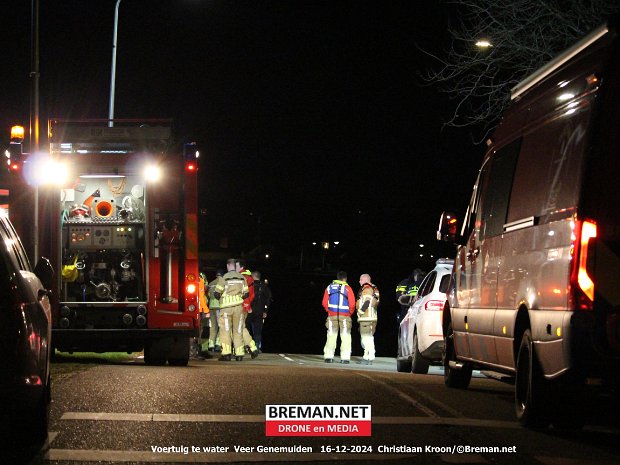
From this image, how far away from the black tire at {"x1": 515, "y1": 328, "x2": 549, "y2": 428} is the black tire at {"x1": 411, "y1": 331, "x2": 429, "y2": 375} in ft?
24.6

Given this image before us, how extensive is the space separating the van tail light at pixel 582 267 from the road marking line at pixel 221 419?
1667 millimetres

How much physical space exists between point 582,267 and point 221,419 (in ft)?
9.72

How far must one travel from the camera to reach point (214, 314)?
925 inches

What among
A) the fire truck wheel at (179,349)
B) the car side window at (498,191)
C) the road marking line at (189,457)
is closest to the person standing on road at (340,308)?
the fire truck wheel at (179,349)

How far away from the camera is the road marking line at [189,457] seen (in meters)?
6.83

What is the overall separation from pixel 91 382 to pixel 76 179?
16.9ft

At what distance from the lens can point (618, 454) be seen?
25.1 ft

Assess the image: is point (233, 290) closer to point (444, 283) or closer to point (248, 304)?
point (248, 304)

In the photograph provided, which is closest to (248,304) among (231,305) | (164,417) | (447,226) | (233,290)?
(231,305)

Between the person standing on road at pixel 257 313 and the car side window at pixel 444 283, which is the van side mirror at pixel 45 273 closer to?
the car side window at pixel 444 283

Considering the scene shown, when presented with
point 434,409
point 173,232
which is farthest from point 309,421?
point 173,232

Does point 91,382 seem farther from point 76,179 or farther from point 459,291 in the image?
point 76,179

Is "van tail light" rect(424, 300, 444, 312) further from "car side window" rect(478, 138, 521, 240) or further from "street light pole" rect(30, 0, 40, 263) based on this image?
"street light pole" rect(30, 0, 40, 263)

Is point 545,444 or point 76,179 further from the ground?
point 76,179
